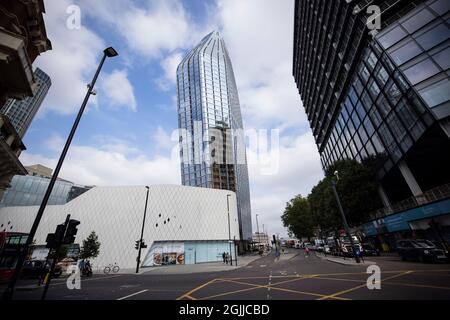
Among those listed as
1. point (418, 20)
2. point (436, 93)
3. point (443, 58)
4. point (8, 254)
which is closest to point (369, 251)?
point (436, 93)

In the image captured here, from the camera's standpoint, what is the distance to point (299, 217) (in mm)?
66688

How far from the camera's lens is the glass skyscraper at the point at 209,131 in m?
72.8

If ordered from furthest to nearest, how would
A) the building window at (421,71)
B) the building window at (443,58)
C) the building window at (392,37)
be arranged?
the building window at (392,37), the building window at (421,71), the building window at (443,58)

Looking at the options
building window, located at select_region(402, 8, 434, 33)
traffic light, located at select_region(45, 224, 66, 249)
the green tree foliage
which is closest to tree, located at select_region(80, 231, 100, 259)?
traffic light, located at select_region(45, 224, 66, 249)

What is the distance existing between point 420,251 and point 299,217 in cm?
5205

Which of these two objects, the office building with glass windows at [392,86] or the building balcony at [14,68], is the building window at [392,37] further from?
the building balcony at [14,68]

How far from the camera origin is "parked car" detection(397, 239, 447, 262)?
15262mm

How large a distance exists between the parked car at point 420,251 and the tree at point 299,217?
47.3m

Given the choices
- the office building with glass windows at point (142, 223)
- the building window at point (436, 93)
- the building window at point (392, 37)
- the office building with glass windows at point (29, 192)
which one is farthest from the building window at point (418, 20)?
the office building with glass windows at point (29, 192)

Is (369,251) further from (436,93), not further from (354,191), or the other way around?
(436,93)

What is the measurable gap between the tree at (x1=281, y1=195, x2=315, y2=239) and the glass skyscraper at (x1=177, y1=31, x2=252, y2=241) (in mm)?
15958

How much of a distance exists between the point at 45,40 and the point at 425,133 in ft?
94.6
